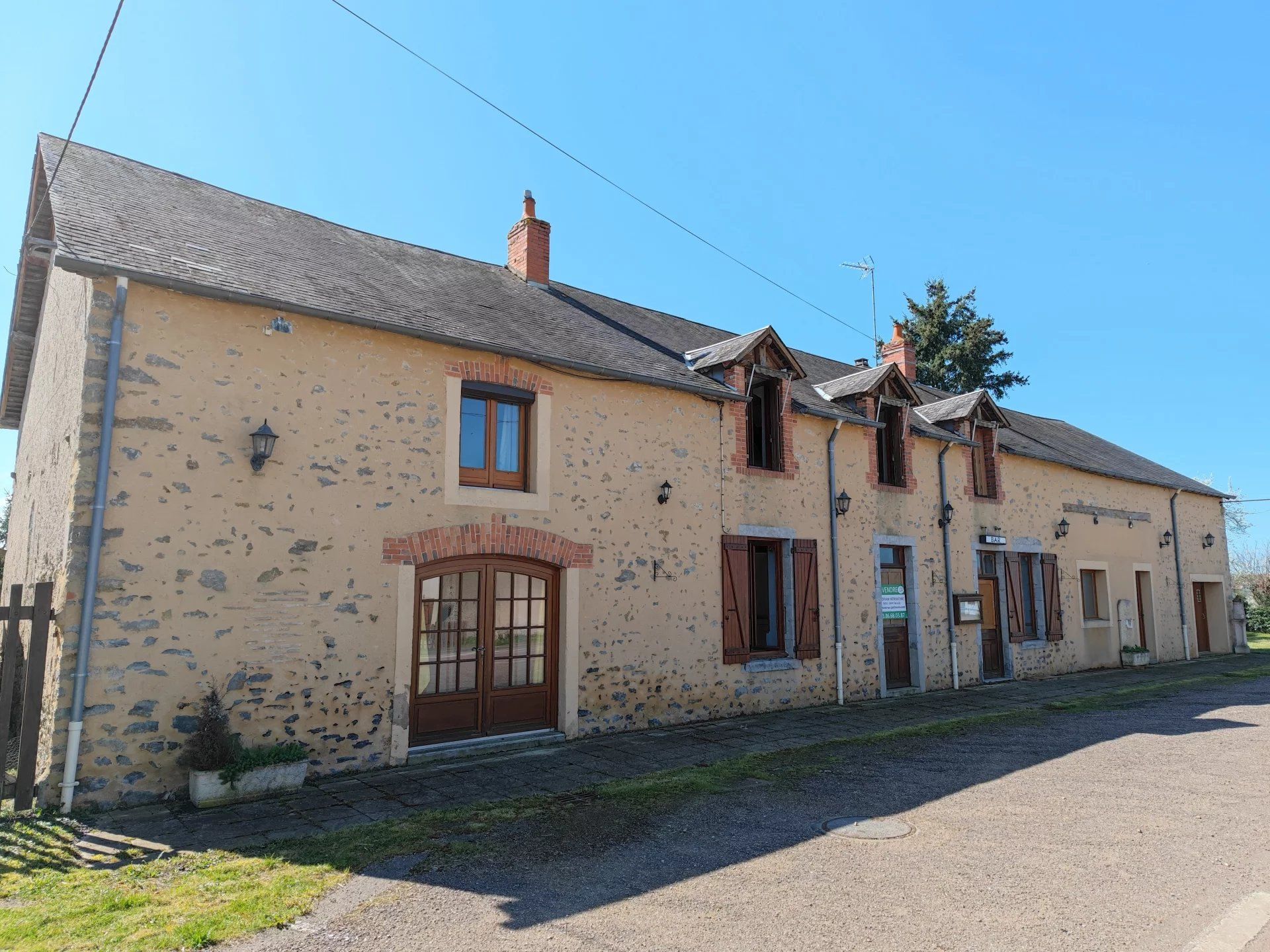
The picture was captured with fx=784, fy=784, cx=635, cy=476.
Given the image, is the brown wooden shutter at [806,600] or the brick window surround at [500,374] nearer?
the brick window surround at [500,374]

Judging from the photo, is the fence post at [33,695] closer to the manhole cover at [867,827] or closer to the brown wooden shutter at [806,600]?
the manhole cover at [867,827]

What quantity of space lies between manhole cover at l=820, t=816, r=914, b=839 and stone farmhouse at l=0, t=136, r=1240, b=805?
12.4 ft

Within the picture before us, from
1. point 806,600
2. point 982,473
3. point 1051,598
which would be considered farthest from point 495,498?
point 1051,598

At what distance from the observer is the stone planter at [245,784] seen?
6.16 metres

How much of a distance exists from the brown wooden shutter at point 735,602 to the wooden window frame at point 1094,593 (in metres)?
10.4

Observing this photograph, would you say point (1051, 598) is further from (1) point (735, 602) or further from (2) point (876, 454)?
(1) point (735, 602)

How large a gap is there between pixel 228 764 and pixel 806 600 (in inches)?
306

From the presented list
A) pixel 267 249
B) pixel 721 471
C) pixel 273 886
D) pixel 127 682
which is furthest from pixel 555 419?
pixel 273 886

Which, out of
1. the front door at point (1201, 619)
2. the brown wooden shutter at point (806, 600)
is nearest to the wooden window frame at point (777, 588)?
the brown wooden shutter at point (806, 600)

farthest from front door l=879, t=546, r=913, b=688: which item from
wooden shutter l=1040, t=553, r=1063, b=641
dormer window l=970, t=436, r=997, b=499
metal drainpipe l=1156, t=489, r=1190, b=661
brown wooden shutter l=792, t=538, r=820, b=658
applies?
metal drainpipe l=1156, t=489, r=1190, b=661

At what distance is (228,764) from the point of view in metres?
6.34

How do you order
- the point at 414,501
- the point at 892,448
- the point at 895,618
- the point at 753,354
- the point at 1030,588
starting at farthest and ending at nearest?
the point at 1030,588, the point at 892,448, the point at 895,618, the point at 753,354, the point at 414,501

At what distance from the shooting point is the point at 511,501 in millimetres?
8664

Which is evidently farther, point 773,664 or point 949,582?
point 949,582
